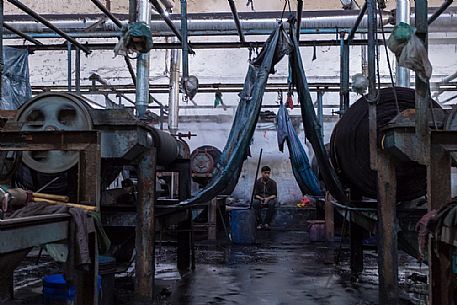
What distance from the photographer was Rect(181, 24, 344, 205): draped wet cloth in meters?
5.65

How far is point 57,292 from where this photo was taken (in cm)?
424

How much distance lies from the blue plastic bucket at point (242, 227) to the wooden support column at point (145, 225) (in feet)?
15.3

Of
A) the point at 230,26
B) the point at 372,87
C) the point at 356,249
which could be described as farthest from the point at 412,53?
the point at 230,26

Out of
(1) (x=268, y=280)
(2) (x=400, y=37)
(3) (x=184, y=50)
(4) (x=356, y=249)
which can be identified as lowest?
(1) (x=268, y=280)

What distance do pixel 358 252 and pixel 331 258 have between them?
55.7 inches

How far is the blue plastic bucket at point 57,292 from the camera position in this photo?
13.7 ft

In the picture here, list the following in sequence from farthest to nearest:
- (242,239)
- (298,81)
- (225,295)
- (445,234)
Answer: (242,239) < (298,81) < (225,295) < (445,234)

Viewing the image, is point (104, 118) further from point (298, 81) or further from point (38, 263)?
point (38, 263)

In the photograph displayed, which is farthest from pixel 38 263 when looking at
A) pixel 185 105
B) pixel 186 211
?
pixel 185 105

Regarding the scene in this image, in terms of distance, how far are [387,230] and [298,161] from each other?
13.0 ft

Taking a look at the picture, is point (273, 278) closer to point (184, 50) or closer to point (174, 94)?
point (184, 50)

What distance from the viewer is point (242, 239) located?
9.70 meters

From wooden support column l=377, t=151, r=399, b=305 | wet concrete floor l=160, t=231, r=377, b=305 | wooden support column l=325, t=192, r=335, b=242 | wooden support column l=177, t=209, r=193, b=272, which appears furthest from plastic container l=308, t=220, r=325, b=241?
wooden support column l=377, t=151, r=399, b=305

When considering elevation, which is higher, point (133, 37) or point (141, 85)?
point (133, 37)
